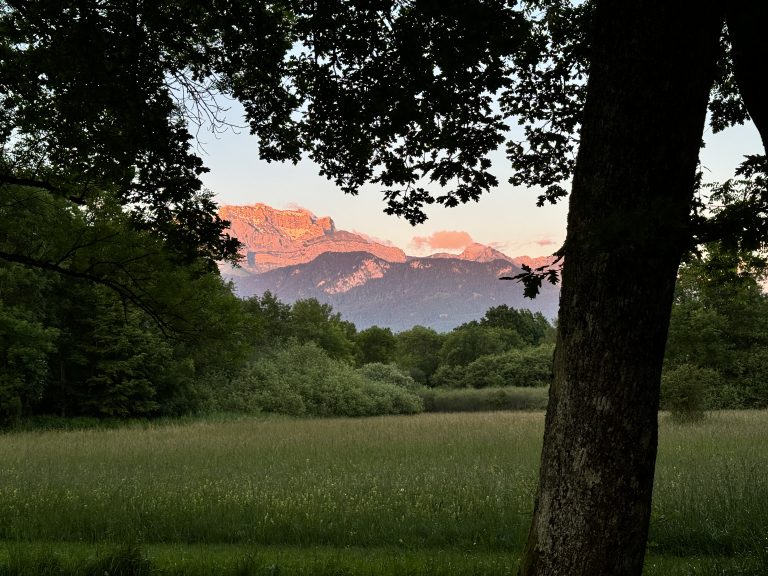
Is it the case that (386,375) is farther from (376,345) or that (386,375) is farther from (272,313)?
(376,345)

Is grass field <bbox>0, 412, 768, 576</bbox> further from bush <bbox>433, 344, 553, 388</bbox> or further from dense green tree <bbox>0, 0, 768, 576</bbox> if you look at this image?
bush <bbox>433, 344, 553, 388</bbox>

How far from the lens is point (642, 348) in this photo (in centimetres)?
348

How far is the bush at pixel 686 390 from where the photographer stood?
72.6 ft

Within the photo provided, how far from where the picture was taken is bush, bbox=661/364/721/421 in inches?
871

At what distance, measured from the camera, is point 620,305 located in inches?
138

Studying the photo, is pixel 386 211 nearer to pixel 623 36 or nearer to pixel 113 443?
pixel 623 36

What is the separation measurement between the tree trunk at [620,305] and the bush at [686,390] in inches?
825

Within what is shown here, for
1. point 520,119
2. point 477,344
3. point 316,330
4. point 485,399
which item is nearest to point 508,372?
point 485,399

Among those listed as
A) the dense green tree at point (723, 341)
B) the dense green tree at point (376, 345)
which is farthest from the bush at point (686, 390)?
the dense green tree at point (376, 345)

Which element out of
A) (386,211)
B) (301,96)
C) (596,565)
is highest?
(301,96)

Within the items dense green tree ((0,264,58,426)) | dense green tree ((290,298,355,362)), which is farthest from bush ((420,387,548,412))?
dense green tree ((0,264,58,426))

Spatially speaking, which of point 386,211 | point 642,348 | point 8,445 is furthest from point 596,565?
point 8,445

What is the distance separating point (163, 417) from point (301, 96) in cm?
2727

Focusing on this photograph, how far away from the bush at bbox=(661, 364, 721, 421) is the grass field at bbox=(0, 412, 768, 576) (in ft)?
23.2
